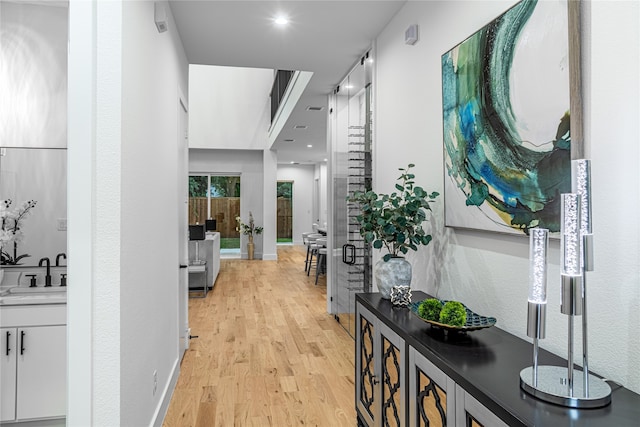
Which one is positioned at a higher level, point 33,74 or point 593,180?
point 33,74

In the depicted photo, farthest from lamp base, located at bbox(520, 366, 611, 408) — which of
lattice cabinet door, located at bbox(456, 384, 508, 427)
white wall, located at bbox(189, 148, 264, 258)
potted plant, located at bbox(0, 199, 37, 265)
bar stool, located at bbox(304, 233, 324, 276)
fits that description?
white wall, located at bbox(189, 148, 264, 258)

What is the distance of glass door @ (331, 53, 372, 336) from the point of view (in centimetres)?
384

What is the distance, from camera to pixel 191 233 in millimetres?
6246

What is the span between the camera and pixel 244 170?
35.1 ft

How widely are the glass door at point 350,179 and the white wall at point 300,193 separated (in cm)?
923

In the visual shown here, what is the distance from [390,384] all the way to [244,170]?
9.33 meters

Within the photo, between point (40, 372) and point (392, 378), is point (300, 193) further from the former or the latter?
point (392, 378)

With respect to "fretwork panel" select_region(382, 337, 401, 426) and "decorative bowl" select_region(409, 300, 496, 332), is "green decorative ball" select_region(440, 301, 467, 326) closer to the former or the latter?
"decorative bowl" select_region(409, 300, 496, 332)

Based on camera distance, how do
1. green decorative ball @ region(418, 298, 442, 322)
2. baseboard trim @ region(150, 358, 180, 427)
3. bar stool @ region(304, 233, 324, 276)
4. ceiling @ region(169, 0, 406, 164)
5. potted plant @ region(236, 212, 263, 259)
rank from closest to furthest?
green decorative ball @ region(418, 298, 442, 322)
baseboard trim @ region(150, 358, 180, 427)
ceiling @ region(169, 0, 406, 164)
bar stool @ region(304, 233, 324, 276)
potted plant @ region(236, 212, 263, 259)

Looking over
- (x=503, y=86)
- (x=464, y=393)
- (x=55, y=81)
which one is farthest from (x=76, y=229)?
(x=503, y=86)

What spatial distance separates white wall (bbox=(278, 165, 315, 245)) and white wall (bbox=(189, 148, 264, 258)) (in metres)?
3.54

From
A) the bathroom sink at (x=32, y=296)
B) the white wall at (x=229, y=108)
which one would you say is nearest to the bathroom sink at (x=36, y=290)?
the bathroom sink at (x=32, y=296)

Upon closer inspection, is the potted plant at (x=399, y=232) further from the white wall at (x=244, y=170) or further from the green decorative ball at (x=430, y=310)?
the white wall at (x=244, y=170)

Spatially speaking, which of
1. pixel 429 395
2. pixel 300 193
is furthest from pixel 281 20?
pixel 300 193
